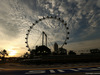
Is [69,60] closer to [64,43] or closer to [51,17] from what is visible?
[64,43]

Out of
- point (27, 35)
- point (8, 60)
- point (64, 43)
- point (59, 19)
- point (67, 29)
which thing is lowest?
point (8, 60)

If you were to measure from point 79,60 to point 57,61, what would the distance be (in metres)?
7.74

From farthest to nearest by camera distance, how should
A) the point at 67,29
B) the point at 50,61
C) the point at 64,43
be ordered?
the point at 67,29, the point at 64,43, the point at 50,61

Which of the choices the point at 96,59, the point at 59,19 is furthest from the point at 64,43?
the point at 96,59

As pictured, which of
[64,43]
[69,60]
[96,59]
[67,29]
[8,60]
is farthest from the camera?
[67,29]

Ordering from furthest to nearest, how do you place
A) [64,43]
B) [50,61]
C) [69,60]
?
[64,43] → [69,60] → [50,61]

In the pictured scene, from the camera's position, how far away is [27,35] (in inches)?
1919

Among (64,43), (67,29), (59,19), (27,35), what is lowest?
(64,43)

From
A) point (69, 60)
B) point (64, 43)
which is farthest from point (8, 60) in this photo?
point (64, 43)

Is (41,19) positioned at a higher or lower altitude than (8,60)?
higher

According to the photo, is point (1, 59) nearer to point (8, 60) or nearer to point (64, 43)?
point (8, 60)

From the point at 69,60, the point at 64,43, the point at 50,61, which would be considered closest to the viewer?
the point at 50,61

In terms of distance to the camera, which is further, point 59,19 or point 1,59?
point 59,19

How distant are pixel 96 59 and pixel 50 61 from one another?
15886mm
